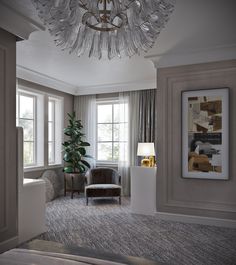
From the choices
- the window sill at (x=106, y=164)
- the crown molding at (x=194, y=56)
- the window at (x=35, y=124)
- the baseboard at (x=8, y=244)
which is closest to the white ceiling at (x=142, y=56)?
the crown molding at (x=194, y=56)

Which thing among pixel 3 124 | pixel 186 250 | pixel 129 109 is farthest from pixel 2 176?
pixel 129 109

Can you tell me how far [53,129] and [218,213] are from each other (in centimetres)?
432

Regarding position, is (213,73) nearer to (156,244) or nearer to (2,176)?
(156,244)

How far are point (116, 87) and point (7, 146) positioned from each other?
13.5 feet

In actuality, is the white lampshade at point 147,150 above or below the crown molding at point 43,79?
below

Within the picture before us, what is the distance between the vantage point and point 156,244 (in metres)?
3.49

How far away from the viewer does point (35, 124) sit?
20.2 ft

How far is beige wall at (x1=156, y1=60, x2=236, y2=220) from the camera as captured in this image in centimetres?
418

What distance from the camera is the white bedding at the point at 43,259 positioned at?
1661mm

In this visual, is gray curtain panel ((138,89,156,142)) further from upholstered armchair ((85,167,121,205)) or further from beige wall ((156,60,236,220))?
beige wall ((156,60,236,220))

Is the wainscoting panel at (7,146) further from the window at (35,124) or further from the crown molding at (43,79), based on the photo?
the window at (35,124)

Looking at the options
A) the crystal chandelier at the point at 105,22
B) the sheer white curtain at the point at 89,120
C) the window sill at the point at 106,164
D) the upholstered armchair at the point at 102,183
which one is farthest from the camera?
the sheer white curtain at the point at 89,120

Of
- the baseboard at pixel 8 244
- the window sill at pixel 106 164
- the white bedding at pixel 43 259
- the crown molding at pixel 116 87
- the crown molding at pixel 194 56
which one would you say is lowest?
the baseboard at pixel 8 244

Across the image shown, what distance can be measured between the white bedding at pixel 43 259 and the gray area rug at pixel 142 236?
1560 mm
